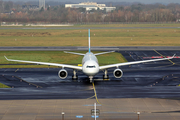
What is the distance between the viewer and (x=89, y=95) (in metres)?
41.4

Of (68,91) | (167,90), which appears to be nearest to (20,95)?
(68,91)

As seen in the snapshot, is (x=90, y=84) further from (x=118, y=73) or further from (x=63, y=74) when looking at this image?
(x=118, y=73)

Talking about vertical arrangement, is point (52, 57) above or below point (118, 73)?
below

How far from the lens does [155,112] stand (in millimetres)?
33875

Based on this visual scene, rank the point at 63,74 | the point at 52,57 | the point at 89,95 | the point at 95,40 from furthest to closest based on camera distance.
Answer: the point at 95,40 → the point at 52,57 → the point at 63,74 → the point at 89,95

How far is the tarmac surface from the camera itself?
33.6 meters

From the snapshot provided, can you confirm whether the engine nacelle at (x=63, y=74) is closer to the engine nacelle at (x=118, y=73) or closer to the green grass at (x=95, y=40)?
the engine nacelle at (x=118, y=73)

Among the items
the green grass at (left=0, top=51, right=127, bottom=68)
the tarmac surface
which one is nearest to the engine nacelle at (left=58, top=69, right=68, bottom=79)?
the tarmac surface

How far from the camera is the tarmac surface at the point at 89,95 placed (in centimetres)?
3362

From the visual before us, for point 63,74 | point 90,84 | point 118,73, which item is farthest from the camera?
point 118,73

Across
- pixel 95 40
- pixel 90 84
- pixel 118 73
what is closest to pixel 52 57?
pixel 90 84

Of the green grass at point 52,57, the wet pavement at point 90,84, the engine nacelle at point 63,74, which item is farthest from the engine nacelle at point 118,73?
the green grass at point 52,57

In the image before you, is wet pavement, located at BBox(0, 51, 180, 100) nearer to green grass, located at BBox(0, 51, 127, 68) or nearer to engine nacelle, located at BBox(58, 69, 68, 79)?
engine nacelle, located at BBox(58, 69, 68, 79)

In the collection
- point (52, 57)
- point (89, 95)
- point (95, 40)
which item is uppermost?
point (95, 40)
